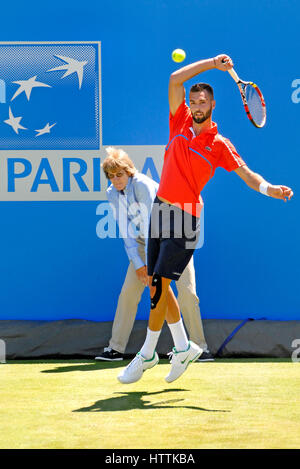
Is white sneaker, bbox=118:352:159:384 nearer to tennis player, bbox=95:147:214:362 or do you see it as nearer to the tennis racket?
tennis player, bbox=95:147:214:362

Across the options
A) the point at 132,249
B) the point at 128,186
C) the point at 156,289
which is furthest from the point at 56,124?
the point at 156,289

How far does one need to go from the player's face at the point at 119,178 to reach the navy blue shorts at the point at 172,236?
72 cm

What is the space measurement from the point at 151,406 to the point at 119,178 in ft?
5.32

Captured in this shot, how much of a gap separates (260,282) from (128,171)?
150cm

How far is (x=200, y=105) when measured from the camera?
4.34 meters

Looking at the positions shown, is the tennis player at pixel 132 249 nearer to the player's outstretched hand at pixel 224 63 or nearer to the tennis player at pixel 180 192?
the tennis player at pixel 180 192

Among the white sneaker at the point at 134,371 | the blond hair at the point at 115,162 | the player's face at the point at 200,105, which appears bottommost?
the white sneaker at the point at 134,371

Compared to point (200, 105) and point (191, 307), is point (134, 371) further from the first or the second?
point (200, 105)

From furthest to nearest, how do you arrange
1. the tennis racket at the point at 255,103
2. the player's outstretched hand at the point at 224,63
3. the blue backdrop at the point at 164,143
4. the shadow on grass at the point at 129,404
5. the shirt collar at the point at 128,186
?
1. the blue backdrop at the point at 164,143
2. the shirt collar at the point at 128,186
3. the tennis racket at the point at 255,103
4. the player's outstretched hand at the point at 224,63
5. the shadow on grass at the point at 129,404

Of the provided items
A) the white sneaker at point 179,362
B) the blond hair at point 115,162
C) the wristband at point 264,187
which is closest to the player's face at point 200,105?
the wristband at point 264,187

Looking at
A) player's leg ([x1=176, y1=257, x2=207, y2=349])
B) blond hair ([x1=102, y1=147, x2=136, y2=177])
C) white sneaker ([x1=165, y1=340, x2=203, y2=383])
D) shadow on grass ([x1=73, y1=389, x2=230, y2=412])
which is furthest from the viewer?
player's leg ([x1=176, y1=257, x2=207, y2=349])

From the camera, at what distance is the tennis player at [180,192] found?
427 centimetres

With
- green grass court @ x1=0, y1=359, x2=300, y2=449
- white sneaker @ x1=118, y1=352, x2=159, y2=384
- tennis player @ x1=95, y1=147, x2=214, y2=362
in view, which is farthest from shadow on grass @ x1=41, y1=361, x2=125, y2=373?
white sneaker @ x1=118, y1=352, x2=159, y2=384

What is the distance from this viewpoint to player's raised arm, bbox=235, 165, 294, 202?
160 inches
